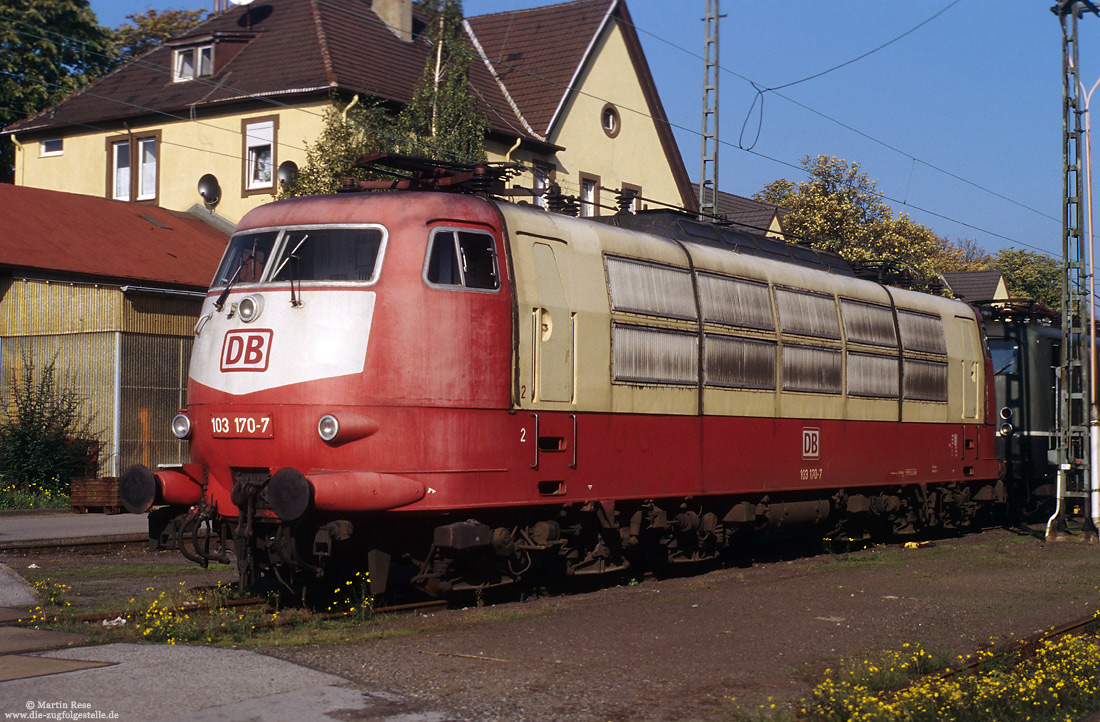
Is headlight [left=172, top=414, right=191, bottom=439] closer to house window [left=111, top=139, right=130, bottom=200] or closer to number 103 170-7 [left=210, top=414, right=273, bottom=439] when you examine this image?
number 103 170-7 [left=210, top=414, right=273, bottom=439]

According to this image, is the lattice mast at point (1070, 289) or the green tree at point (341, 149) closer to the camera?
the lattice mast at point (1070, 289)

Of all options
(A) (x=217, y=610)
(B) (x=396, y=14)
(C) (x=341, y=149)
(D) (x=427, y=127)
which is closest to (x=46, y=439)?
(C) (x=341, y=149)

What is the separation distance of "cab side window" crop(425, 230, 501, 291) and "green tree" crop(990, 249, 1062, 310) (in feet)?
240

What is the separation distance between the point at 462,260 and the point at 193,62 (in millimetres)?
27624

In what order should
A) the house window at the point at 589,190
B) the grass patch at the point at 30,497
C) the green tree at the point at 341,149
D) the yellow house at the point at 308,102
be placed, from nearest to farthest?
the grass patch at the point at 30,497
the green tree at the point at 341,149
the yellow house at the point at 308,102
the house window at the point at 589,190

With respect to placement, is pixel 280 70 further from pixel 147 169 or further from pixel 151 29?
pixel 151 29

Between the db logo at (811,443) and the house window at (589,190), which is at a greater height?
the house window at (589,190)

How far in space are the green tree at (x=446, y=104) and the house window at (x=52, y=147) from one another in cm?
1425

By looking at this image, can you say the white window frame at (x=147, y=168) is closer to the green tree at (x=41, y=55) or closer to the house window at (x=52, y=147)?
the house window at (x=52, y=147)

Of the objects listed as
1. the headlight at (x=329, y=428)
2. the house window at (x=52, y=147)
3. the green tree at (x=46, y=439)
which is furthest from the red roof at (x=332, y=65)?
the headlight at (x=329, y=428)

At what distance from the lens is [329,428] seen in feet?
33.2

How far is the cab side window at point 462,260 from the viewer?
35.3 feet

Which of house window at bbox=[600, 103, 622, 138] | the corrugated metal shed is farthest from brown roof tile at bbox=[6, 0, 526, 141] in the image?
the corrugated metal shed

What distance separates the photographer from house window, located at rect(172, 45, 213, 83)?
116 ft
